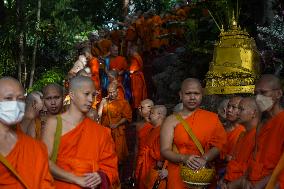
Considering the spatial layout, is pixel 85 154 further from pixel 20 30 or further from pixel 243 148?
pixel 20 30

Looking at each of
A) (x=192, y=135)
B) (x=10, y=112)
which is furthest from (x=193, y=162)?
(x=10, y=112)

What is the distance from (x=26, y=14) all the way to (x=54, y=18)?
3.19 meters

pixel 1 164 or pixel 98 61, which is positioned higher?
pixel 98 61

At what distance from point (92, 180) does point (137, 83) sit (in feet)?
32.7

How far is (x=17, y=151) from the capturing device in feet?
13.8

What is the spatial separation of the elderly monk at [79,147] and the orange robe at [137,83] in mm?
9484

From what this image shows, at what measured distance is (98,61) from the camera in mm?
16375

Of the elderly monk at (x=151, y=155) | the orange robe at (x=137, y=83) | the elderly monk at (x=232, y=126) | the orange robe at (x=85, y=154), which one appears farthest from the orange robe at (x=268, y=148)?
the orange robe at (x=137, y=83)

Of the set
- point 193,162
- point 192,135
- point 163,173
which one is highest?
point 192,135

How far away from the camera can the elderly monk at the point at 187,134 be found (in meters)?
5.82

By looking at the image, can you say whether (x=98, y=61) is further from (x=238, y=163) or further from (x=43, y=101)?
(x=238, y=163)

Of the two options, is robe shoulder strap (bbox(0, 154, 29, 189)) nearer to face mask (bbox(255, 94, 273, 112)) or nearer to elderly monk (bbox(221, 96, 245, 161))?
face mask (bbox(255, 94, 273, 112))

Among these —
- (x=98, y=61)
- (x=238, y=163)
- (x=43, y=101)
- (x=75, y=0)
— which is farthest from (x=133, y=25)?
(x=238, y=163)

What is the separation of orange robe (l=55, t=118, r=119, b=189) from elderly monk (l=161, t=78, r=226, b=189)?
36.3 inches
